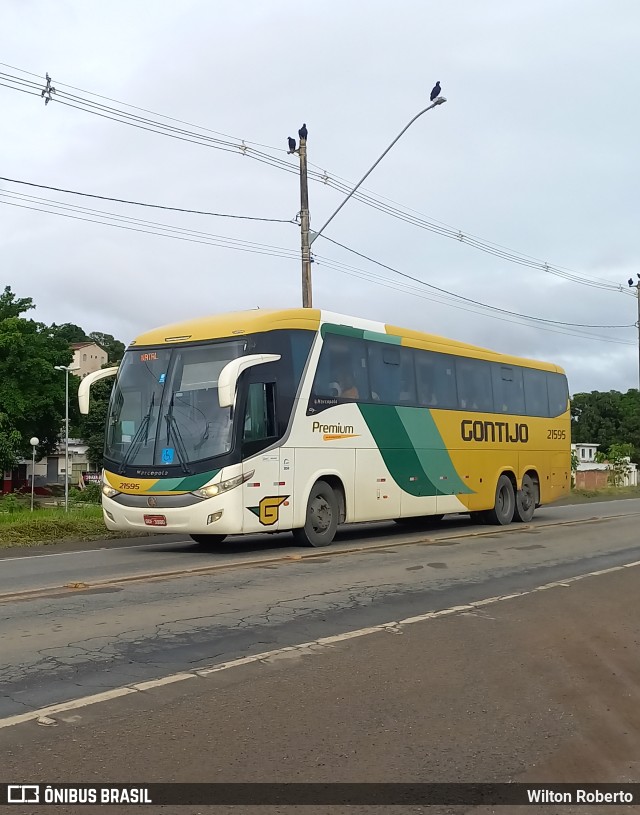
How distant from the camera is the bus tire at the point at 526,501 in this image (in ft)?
72.4

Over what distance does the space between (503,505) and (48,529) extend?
10805mm

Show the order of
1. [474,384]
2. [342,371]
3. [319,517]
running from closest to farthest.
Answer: [319,517] < [342,371] < [474,384]

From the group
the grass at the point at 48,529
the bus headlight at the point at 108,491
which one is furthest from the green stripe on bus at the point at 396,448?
the grass at the point at 48,529

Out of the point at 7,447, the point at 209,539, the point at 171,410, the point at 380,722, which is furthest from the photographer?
the point at 7,447

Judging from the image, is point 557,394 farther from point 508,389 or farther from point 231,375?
A: point 231,375

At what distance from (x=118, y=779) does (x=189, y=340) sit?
10.3 metres

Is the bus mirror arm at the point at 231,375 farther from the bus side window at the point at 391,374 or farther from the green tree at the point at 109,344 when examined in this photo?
the green tree at the point at 109,344

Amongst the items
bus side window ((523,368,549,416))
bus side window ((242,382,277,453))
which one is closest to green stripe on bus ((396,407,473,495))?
bus side window ((242,382,277,453))

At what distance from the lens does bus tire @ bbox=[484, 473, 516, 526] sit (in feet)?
69.3

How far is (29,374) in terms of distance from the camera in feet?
192

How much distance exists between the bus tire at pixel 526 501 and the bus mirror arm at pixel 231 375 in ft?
35.0

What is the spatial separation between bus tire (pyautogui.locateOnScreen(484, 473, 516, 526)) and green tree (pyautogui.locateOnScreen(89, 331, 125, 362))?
93322mm

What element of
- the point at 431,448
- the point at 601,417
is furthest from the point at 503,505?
the point at 601,417

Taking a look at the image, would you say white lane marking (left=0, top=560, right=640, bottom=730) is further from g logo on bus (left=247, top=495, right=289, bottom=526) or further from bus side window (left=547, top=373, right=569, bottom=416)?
bus side window (left=547, top=373, right=569, bottom=416)
